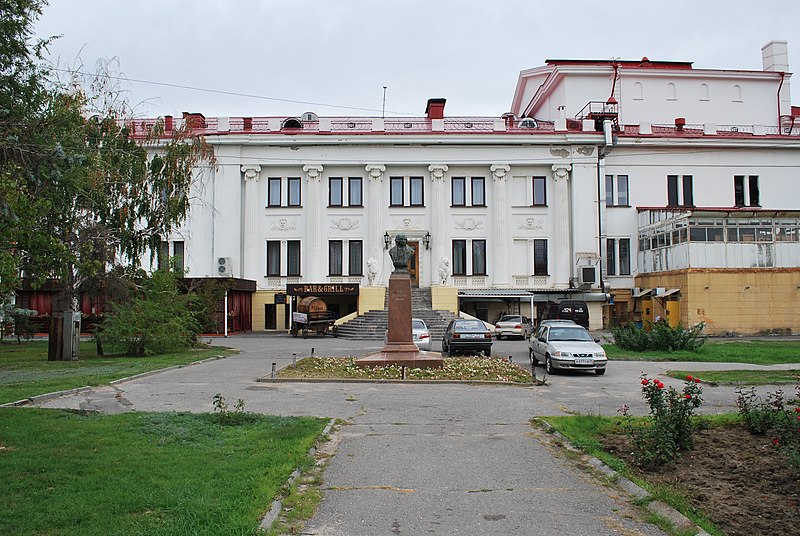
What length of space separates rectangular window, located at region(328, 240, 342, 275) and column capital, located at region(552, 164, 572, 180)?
50.0 ft

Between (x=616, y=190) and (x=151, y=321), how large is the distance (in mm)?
32315

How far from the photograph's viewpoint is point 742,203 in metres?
45.8

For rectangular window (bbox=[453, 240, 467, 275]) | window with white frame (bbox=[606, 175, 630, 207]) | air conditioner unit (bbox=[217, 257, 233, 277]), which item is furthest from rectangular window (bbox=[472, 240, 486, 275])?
air conditioner unit (bbox=[217, 257, 233, 277])

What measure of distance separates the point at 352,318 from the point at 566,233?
15.7 meters

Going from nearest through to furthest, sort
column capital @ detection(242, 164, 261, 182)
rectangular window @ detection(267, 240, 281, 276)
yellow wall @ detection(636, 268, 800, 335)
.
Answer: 1. yellow wall @ detection(636, 268, 800, 335)
2. column capital @ detection(242, 164, 261, 182)
3. rectangular window @ detection(267, 240, 281, 276)

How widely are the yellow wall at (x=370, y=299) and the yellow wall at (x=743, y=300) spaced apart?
17.3m

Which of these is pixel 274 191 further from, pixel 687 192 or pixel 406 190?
pixel 687 192

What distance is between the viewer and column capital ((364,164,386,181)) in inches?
1780

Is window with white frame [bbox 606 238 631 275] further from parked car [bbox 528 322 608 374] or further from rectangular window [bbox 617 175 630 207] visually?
parked car [bbox 528 322 608 374]

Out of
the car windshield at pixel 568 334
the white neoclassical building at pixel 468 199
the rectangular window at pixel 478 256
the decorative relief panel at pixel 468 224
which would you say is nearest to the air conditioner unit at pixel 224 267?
the white neoclassical building at pixel 468 199

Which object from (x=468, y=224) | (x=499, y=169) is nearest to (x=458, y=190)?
(x=468, y=224)

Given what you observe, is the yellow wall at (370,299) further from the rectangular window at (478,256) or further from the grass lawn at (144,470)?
the grass lawn at (144,470)

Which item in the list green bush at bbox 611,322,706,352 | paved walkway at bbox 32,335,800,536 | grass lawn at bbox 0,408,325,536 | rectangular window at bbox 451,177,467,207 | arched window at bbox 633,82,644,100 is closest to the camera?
grass lawn at bbox 0,408,325,536

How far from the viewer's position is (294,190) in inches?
1812
